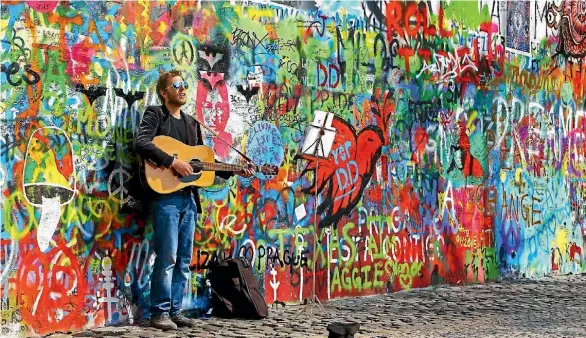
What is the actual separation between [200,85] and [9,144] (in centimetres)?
218

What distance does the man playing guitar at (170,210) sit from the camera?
852 centimetres

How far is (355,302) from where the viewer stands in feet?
35.5

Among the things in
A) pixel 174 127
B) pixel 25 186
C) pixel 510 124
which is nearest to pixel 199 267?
pixel 174 127

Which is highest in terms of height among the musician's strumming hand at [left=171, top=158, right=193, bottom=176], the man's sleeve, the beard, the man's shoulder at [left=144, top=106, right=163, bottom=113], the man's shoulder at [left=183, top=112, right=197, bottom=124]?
the beard

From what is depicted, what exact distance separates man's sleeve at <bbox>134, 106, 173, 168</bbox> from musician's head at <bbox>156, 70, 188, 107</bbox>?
7.5 inches

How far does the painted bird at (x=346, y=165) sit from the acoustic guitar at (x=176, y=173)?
6.37 feet

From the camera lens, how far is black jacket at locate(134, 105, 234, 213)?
842 cm

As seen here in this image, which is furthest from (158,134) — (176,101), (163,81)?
(163,81)

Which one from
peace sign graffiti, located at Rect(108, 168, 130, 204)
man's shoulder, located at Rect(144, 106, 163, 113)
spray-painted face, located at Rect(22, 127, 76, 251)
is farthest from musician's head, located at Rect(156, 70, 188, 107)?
spray-painted face, located at Rect(22, 127, 76, 251)

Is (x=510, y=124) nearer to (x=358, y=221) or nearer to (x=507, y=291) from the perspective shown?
(x=507, y=291)

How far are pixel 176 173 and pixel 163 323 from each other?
1.24 meters

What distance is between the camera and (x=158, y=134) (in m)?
8.62

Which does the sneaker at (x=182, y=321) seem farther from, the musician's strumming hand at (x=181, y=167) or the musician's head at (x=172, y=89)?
the musician's head at (x=172, y=89)

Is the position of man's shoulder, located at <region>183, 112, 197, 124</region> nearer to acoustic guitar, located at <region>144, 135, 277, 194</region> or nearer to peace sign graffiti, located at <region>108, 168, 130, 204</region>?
acoustic guitar, located at <region>144, 135, 277, 194</region>
